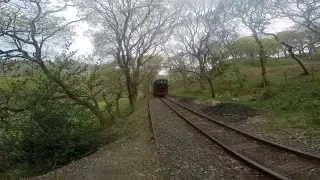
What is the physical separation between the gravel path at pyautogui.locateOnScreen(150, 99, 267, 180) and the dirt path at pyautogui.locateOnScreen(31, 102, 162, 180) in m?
0.38

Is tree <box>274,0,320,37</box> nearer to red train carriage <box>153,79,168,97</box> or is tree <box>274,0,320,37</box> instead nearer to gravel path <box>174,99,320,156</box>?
gravel path <box>174,99,320,156</box>

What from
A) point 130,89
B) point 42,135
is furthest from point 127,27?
point 42,135

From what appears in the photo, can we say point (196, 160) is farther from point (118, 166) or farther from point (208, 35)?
point (208, 35)

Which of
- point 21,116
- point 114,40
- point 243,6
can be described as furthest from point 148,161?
point 243,6

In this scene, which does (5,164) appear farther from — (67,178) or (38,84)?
(67,178)

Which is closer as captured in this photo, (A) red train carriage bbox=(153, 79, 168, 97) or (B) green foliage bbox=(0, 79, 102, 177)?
(B) green foliage bbox=(0, 79, 102, 177)

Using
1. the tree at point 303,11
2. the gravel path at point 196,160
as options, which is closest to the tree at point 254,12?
the tree at point 303,11

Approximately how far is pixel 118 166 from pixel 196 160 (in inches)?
89.5

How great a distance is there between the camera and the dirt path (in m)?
9.02

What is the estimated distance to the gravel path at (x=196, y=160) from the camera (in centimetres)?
793

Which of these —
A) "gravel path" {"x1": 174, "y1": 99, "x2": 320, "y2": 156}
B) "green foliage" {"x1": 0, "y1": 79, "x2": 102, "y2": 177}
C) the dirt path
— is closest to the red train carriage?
"gravel path" {"x1": 174, "y1": 99, "x2": 320, "y2": 156}

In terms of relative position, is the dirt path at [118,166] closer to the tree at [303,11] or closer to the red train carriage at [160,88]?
the tree at [303,11]

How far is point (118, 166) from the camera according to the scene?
1000cm

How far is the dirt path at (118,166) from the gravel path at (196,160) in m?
0.38
